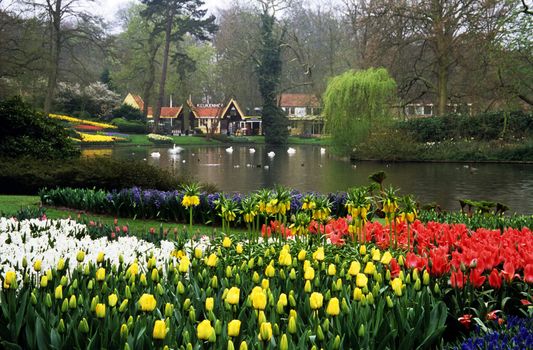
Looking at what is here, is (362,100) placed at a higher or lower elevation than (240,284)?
higher

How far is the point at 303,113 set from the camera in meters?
85.6

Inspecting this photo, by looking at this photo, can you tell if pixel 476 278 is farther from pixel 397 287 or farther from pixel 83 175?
pixel 83 175

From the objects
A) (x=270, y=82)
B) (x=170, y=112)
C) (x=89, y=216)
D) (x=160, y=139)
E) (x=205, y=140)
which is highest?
(x=270, y=82)

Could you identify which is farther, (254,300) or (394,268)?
(394,268)

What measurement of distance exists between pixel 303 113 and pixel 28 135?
69386 mm

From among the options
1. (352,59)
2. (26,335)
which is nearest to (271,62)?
(352,59)

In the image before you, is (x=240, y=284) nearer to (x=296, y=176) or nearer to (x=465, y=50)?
(x=296, y=176)

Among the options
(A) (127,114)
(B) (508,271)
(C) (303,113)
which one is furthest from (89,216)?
(C) (303,113)

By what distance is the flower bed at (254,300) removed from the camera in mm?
3117

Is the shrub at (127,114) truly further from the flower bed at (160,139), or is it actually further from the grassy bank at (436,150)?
the grassy bank at (436,150)

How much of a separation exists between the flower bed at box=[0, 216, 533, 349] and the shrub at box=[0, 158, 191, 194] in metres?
8.44

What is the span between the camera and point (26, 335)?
327cm

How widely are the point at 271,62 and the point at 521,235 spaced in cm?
5519

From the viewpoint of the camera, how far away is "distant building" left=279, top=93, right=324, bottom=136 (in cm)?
6744
